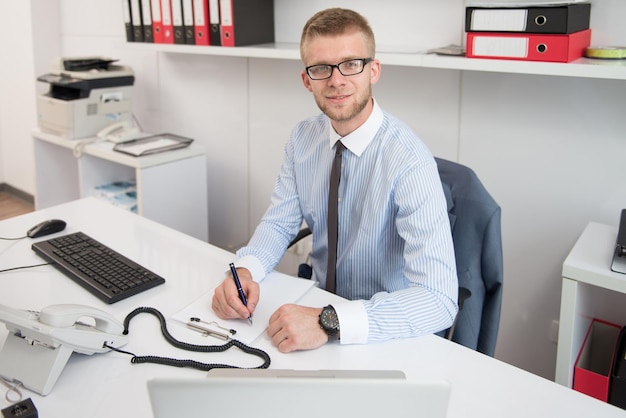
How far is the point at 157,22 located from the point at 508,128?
5.36 ft

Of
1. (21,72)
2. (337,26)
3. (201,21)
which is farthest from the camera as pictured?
(21,72)

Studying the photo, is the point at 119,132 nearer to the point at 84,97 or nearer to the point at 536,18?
the point at 84,97

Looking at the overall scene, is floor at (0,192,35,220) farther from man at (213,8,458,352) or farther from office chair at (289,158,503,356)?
office chair at (289,158,503,356)

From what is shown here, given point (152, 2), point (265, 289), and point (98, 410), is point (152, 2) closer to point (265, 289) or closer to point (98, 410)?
point (265, 289)

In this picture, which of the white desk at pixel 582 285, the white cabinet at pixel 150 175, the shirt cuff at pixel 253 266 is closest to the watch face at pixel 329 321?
the shirt cuff at pixel 253 266

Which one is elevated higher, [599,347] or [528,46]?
[528,46]

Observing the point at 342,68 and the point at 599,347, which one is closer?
Answer: the point at 342,68

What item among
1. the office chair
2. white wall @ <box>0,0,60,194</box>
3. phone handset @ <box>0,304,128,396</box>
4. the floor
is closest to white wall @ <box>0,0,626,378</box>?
the office chair

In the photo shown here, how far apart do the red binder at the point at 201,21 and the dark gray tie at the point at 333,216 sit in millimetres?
1232

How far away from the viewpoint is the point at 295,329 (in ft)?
3.84

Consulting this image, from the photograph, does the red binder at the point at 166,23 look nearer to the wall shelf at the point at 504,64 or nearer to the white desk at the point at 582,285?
the wall shelf at the point at 504,64

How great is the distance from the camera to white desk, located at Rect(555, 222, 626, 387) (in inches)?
60.4

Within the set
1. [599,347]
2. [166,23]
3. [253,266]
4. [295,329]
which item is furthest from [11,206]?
[599,347]

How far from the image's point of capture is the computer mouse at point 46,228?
66.4 inches
